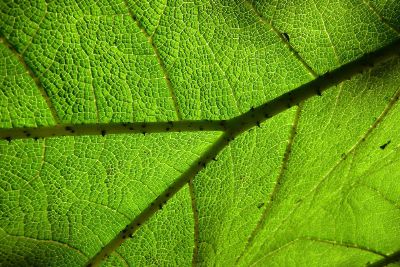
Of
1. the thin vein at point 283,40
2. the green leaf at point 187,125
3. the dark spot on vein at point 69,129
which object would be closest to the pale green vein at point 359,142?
the green leaf at point 187,125

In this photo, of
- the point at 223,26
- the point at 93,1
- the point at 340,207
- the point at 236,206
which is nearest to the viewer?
the point at 93,1

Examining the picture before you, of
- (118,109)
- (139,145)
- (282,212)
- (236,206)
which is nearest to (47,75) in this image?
(118,109)

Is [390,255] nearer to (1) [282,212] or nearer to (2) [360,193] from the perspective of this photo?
(2) [360,193]

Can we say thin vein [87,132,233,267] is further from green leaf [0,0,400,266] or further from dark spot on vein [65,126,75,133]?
dark spot on vein [65,126,75,133]

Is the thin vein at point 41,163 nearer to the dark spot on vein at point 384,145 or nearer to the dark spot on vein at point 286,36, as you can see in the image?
the dark spot on vein at point 286,36

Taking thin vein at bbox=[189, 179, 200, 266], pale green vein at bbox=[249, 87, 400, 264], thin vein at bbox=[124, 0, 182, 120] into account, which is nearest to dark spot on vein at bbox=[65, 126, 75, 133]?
thin vein at bbox=[124, 0, 182, 120]

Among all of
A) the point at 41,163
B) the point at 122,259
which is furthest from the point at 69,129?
the point at 122,259

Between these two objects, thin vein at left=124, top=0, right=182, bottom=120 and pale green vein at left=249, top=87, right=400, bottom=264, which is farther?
pale green vein at left=249, top=87, right=400, bottom=264

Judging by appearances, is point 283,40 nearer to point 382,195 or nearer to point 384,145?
point 384,145
